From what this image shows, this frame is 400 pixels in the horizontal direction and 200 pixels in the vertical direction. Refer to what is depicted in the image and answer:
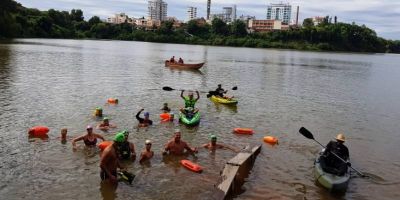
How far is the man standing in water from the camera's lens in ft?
40.8

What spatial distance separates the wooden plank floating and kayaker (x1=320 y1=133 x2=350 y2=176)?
273 cm

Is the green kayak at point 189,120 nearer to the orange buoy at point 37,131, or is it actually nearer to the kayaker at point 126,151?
the kayaker at point 126,151

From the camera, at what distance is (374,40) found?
162 meters

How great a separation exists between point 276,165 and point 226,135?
14.7ft

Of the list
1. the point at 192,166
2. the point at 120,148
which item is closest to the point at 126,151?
the point at 120,148

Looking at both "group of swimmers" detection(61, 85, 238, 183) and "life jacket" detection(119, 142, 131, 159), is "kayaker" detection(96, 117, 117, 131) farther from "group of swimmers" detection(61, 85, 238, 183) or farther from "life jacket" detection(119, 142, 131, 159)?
"life jacket" detection(119, 142, 131, 159)

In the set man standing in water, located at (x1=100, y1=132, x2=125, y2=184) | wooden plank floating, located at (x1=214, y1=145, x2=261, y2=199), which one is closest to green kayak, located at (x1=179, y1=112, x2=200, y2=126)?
wooden plank floating, located at (x1=214, y1=145, x2=261, y2=199)

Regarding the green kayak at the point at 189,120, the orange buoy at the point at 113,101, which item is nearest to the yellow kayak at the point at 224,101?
the green kayak at the point at 189,120

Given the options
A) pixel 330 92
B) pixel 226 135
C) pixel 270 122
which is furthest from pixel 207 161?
pixel 330 92

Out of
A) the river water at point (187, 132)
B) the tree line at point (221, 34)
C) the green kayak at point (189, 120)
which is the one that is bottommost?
the river water at point (187, 132)

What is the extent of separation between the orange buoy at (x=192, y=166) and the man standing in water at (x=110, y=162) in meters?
3.07

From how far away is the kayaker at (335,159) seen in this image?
14119mm

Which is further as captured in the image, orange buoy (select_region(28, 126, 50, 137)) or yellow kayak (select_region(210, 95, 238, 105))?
yellow kayak (select_region(210, 95, 238, 105))

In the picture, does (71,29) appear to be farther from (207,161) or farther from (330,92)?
(207,161)
